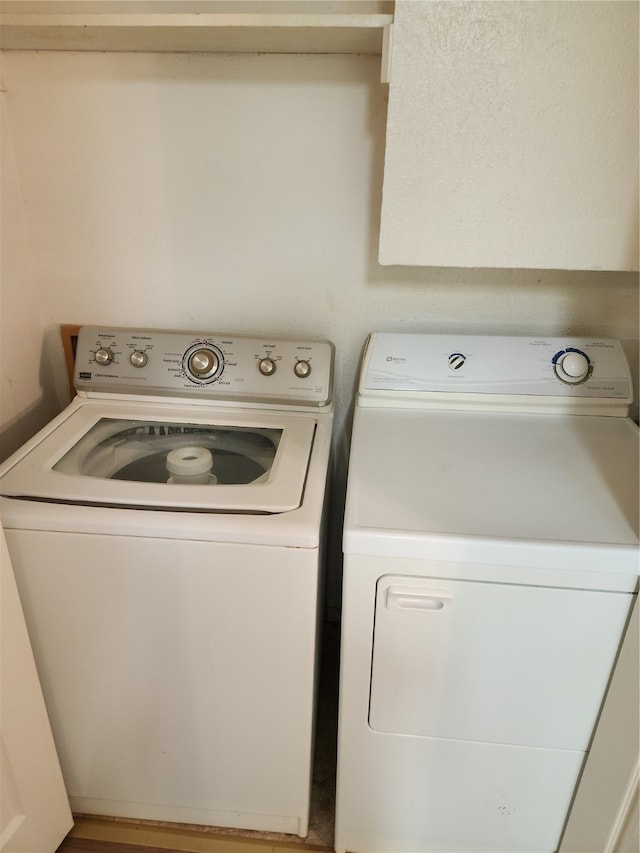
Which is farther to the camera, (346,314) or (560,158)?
(346,314)

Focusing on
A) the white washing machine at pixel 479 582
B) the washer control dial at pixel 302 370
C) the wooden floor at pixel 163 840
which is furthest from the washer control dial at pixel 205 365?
the wooden floor at pixel 163 840

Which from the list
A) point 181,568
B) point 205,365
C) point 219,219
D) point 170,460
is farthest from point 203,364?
point 181,568

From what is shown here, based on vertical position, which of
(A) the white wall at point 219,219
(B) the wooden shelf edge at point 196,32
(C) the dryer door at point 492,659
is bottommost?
(C) the dryer door at point 492,659

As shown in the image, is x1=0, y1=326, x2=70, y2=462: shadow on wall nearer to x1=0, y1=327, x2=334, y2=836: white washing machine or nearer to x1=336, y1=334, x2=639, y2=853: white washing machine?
x1=0, y1=327, x2=334, y2=836: white washing machine

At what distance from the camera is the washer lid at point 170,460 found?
104 centimetres

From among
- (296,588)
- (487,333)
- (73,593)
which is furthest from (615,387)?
(73,593)

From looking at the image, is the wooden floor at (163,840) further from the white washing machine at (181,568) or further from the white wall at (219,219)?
the white wall at (219,219)

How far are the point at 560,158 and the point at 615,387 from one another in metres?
0.54

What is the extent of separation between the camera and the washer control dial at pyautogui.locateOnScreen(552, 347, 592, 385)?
1.32 meters

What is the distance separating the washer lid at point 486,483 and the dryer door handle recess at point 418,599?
8 cm

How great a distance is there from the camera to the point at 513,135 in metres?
1.00

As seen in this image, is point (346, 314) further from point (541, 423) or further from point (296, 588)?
point (296, 588)

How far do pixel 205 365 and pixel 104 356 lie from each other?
25cm

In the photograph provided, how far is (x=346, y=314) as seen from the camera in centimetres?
149
